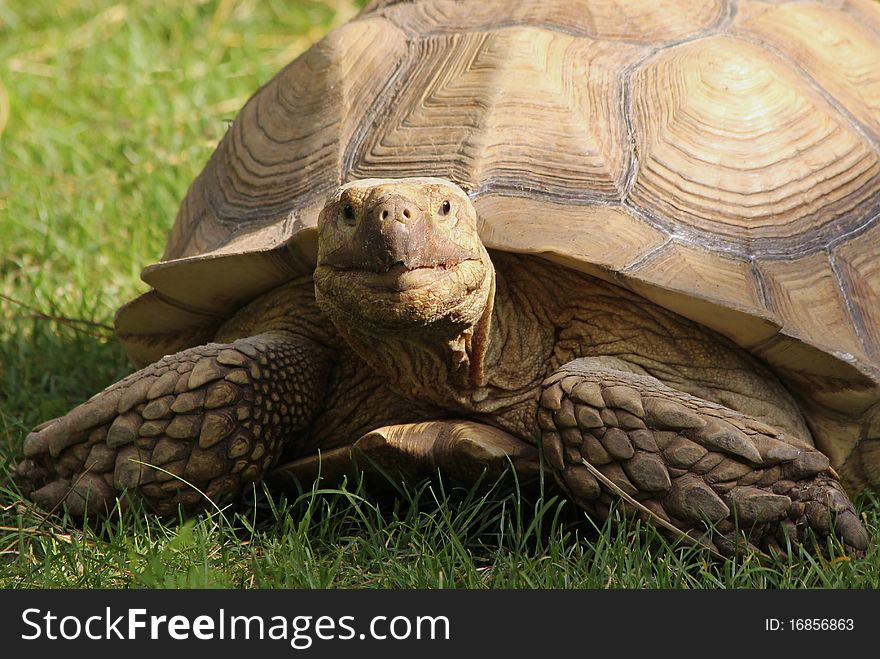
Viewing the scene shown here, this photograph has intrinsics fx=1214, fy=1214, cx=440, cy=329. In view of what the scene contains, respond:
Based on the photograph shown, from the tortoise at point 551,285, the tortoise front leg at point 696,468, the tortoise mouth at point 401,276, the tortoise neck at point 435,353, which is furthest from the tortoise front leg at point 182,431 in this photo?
the tortoise front leg at point 696,468

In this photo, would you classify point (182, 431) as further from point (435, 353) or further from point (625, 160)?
point (625, 160)

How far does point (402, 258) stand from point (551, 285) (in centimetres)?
64

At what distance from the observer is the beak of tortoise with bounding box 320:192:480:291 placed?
9.03ft

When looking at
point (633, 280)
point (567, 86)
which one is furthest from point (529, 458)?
point (567, 86)

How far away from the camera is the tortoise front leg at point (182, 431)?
3.21 m

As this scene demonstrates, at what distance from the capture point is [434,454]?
3074 mm

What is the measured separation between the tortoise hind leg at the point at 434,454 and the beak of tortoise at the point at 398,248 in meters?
0.46

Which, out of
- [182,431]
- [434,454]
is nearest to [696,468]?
[434,454]

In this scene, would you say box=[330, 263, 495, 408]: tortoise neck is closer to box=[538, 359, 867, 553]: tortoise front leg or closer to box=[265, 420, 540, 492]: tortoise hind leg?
box=[265, 420, 540, 492]: tortoise hind leg

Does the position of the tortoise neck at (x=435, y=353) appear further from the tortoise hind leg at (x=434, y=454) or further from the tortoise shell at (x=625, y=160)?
the tortoise shell at (x=625, y=160)

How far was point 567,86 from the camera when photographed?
339 centimetres

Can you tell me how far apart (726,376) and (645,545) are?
1.94 feet

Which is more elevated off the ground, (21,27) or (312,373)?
(21,27)
